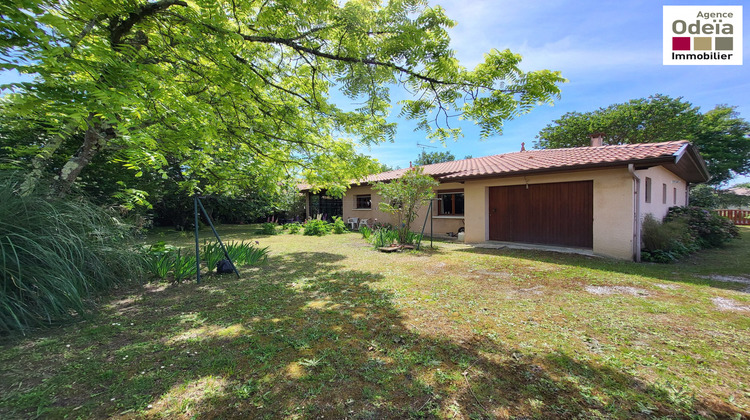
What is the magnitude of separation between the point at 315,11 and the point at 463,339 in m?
4.31

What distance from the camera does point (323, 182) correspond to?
7.85 metres

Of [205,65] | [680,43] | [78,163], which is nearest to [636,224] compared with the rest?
[680,43]

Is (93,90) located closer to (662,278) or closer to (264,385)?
(264,385)

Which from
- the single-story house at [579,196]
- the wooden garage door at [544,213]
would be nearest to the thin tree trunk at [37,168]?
the single-story house at [579,196]

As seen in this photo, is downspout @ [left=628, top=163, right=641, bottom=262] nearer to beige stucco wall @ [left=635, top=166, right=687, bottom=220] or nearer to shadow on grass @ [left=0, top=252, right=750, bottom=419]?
beige stucco wall @ [left=635, top=166, right=687, bottom=220]

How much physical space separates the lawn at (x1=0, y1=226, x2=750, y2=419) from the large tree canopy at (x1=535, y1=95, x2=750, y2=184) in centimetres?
2411

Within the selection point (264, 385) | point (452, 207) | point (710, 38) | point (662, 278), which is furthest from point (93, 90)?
point (710, 38)

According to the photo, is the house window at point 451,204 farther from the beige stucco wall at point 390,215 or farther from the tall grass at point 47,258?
the tall grass at point 47,258

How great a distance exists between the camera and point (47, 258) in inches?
Result: 125

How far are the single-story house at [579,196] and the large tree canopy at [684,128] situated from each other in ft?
41.4

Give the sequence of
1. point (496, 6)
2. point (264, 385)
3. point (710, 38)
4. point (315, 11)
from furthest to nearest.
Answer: point (710, 38), point (496, 6), point (315, 11), point (264, 385)

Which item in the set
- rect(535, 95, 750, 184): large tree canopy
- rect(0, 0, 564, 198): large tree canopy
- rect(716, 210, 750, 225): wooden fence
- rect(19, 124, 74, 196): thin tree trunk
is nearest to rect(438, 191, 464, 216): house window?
rect(0, 0, 564, 198): large tree canopy

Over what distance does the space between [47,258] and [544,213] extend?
11214 mm

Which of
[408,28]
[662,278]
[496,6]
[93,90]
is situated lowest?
[662,278]
